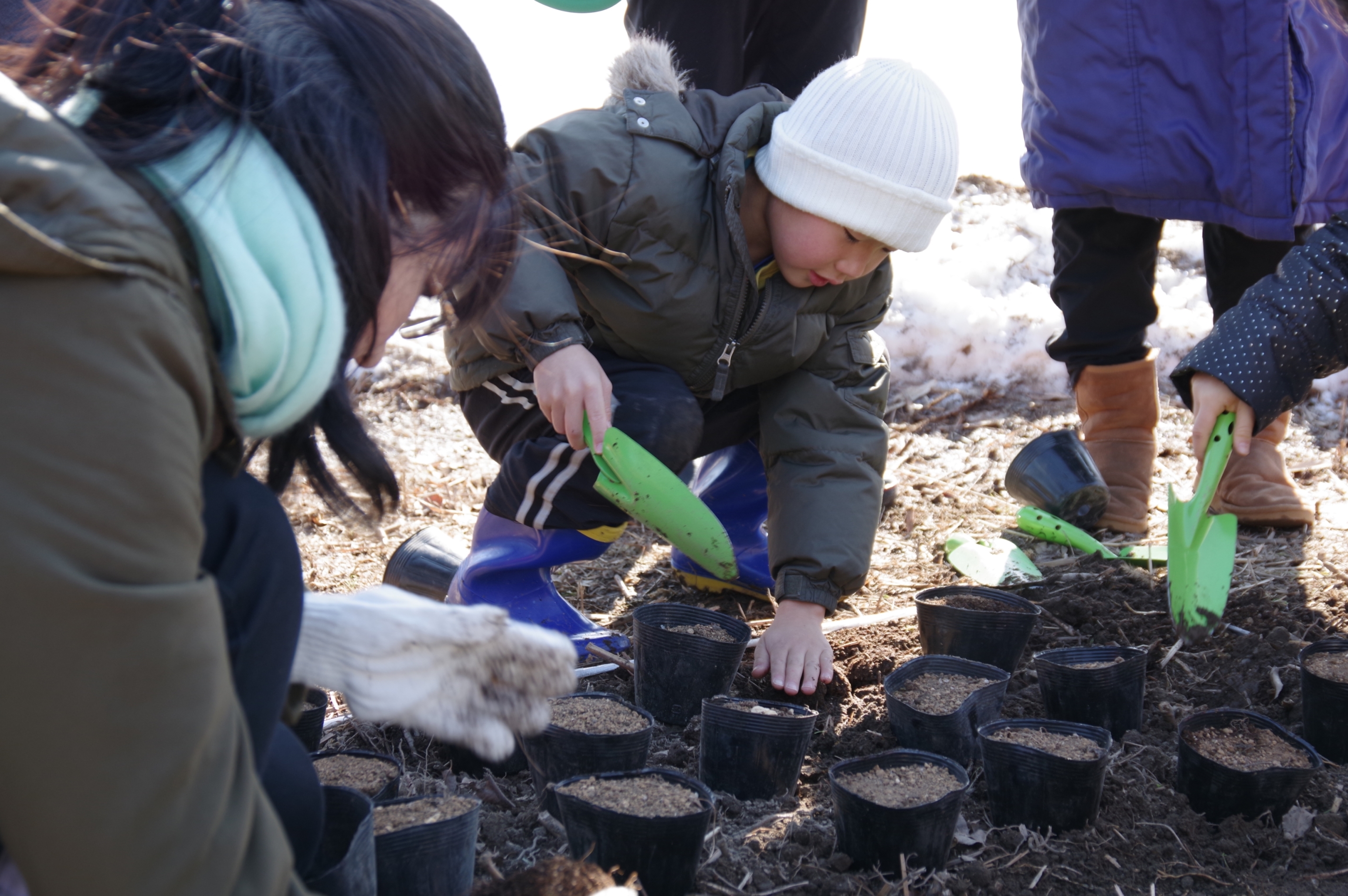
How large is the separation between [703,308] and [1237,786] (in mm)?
1373

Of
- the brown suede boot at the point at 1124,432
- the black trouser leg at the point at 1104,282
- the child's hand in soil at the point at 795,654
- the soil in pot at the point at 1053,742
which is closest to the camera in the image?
the soil in pot at the point at 1053,742

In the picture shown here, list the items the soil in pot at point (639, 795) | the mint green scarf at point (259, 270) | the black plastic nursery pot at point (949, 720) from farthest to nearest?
the black plastic nursery pot at point (949, 720) < the soil in pot at point (639, 795) < the mint green scarf at point (259, 270)

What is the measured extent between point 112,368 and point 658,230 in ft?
5.49

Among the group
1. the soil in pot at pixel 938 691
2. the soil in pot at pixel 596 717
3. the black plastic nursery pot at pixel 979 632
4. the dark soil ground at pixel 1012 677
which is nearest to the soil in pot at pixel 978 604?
the black plastic nursery pot at pixel 979 632

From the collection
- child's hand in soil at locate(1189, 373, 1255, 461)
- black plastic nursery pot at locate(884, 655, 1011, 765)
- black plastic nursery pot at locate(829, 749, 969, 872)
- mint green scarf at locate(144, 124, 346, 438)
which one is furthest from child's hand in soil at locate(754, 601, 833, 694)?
mint green scarf at locate(144, 124, 346, 438)

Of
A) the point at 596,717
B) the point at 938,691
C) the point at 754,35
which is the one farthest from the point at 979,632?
the point at 754,35

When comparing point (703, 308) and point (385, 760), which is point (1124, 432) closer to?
point (703, 308)

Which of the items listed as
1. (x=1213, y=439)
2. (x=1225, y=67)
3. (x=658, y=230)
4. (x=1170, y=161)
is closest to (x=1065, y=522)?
(x=1213, y=439)

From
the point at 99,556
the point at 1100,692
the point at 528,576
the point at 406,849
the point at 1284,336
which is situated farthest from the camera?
Answer: the point at 528,576

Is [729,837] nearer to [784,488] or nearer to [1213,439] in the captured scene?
[784,488]

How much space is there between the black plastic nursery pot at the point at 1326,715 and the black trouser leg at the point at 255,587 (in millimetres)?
1769

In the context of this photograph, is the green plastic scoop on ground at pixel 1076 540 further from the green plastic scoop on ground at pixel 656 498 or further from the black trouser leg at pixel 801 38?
the black trouser leg at pixel 801 38

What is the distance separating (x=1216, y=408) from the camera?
2.12 meters

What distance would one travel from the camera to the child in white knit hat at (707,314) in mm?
2105
